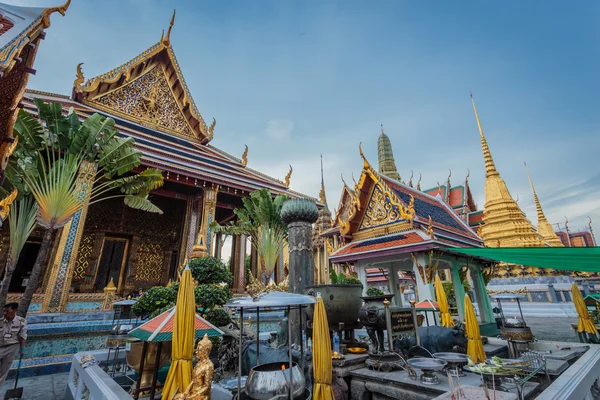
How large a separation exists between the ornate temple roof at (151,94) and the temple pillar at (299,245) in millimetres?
12887

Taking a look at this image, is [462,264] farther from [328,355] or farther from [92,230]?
[92,230]

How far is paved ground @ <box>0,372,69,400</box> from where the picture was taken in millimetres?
4843

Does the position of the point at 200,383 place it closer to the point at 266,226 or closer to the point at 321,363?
the point at 321,363

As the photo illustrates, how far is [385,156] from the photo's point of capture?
42.1 metres

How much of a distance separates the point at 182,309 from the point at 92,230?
13.9 meters

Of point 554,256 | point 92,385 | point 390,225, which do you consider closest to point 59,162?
point 92,385

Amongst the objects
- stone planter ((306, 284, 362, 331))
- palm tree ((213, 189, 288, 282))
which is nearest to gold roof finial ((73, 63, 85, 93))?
palm tree ((213, 189, 288, 282))

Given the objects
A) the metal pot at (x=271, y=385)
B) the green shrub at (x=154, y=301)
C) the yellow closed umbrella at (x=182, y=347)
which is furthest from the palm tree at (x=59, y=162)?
the metal pot at (x=271, y=385)

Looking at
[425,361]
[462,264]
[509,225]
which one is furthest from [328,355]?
[509,225]

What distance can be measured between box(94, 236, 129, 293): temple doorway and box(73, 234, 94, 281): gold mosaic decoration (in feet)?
2.08

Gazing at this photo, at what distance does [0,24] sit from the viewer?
4.06 metres

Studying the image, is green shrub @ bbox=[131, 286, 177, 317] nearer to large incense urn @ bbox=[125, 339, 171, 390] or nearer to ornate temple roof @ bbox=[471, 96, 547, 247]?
large incense urn @ bbox=[125, 339, 171, 390]

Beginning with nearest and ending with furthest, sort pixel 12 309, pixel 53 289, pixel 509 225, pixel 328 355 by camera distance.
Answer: pixel 328 355, pixel 12 309, pixel 53 289, pixel 509 225

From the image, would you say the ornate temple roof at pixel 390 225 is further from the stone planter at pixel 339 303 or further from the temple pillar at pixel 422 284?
the stone planter at pixel 339 303
